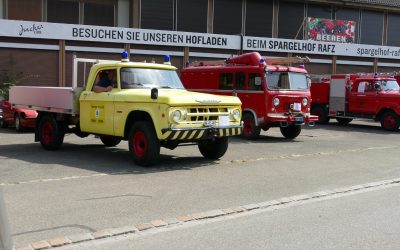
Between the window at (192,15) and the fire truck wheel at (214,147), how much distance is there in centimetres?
2029

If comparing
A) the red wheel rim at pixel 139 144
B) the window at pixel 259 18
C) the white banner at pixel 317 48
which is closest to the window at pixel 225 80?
the red wheel rim at pixel 139 144

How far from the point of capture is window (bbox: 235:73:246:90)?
659 inches

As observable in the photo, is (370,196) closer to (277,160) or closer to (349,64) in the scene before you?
(277,160)

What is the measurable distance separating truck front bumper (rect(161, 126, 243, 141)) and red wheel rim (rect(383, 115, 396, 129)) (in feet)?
40.0

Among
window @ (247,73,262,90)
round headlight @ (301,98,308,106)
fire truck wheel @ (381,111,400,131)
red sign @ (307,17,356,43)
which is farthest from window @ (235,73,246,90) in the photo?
red sign @ (307,17,356,43)

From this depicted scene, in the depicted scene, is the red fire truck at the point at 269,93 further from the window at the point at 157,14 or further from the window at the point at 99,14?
the window at the point at 99,14

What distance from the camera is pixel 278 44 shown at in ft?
103

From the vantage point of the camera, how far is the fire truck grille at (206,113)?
32.7ft

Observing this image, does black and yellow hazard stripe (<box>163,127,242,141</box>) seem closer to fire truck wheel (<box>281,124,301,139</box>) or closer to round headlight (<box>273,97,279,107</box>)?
round headlight (<box>273,97,279,107</box>)

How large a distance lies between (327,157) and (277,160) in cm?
148

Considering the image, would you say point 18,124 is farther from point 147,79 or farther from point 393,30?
point 393,30

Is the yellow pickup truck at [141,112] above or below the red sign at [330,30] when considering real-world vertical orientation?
below

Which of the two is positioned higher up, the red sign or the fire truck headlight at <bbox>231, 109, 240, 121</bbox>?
the red sign

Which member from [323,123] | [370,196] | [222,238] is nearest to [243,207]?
[222,238]
